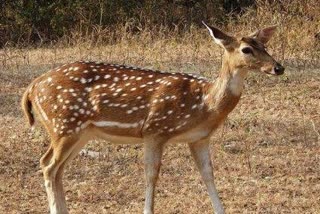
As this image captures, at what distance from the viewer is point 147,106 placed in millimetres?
7055

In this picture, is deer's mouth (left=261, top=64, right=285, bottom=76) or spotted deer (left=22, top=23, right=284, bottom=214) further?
spotted deer (left=22, top=23, right=284, bottom=214)

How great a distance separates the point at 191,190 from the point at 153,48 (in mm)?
7260

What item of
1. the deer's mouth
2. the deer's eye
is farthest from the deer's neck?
the deer's mouth

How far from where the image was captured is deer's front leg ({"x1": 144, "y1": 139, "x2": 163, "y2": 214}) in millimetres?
6965

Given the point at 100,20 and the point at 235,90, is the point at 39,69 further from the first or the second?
the point at 235,90

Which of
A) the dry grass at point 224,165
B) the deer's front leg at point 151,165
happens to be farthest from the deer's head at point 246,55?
the dry grass at point 224,165

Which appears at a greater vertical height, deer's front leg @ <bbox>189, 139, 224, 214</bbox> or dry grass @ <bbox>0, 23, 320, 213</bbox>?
deer's front leg @ <bbox>189, 139, 224, 214</bbox>

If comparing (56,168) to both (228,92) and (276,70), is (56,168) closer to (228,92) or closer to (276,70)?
(228,92)

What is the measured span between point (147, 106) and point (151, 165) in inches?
19.3

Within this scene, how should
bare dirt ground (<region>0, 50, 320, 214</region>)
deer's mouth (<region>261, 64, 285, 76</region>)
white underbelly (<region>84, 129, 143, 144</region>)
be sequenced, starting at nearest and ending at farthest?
deer's mouth (<region>261, 64, 285, 76</region>) < white underbelly (<region>84, 129, 143, 144</region>) < bare dirt ground (<region>0, 50, 320, 214</region>)

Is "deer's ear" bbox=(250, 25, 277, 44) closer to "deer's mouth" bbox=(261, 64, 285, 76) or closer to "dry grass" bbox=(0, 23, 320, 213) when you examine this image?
"deer's mouth" bbox=(261, 64, 285, 76)

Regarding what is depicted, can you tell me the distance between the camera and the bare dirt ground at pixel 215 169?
767 centimetres

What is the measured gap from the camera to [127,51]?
1491 centimetres

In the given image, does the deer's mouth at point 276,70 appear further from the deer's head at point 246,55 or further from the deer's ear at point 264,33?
the deer's ear at point 264,33
